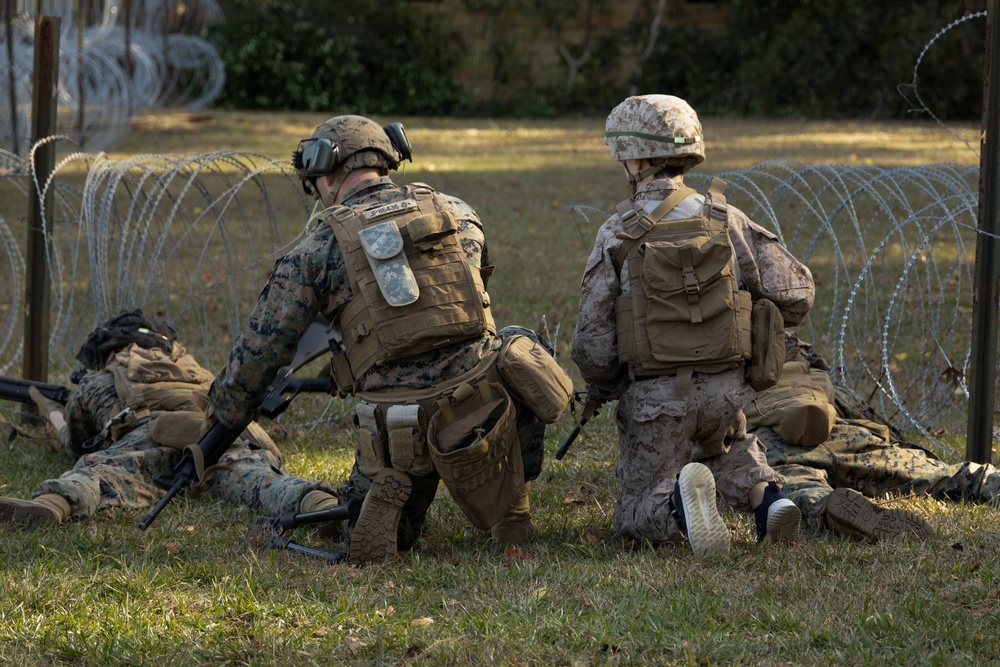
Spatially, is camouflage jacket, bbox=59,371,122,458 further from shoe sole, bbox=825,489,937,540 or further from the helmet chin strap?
shoe sole, bbox=825,489,937,540

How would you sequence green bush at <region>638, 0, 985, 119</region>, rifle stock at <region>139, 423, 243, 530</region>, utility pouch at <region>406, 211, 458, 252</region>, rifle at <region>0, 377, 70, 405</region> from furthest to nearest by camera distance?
green bush at <region>638, 0, 985, 119</region>, rifle at <region>0, 377, 70, 405</region>, rifle stock at <region>139, 423, 243, 530</region>, utility pouch at <region>406, 211, 458, 252</region>

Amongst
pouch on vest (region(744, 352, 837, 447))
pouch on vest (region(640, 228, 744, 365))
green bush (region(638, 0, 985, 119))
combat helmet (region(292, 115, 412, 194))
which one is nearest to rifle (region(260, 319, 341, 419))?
combat helmet (region(292, 115, 412, 194))

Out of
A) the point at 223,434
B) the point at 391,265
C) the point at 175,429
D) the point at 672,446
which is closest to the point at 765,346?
the point at 672,446

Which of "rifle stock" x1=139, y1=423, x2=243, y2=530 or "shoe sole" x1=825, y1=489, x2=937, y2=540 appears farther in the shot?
"rifle stock" x1=139, y1=423, x2=243, y2=530

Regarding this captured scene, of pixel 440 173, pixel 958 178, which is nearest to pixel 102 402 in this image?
pixel 958 178

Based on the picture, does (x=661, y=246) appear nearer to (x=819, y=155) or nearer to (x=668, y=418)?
(x=668, y=418)

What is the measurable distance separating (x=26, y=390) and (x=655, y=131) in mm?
3840

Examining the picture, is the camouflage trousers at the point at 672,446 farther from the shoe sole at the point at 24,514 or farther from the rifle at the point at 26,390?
the rifle at the point at 26,390

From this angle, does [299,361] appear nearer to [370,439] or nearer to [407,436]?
[370,439]

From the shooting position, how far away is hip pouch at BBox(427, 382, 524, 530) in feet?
14.4

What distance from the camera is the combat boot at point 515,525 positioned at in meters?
4.75

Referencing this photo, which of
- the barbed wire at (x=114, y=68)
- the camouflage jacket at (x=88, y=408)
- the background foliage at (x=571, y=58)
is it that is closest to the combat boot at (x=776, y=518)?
the camouflage jacket at (x=88, y=408)

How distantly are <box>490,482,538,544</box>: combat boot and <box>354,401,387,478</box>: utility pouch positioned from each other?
1.82 feet

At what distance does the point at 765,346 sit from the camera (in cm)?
461
